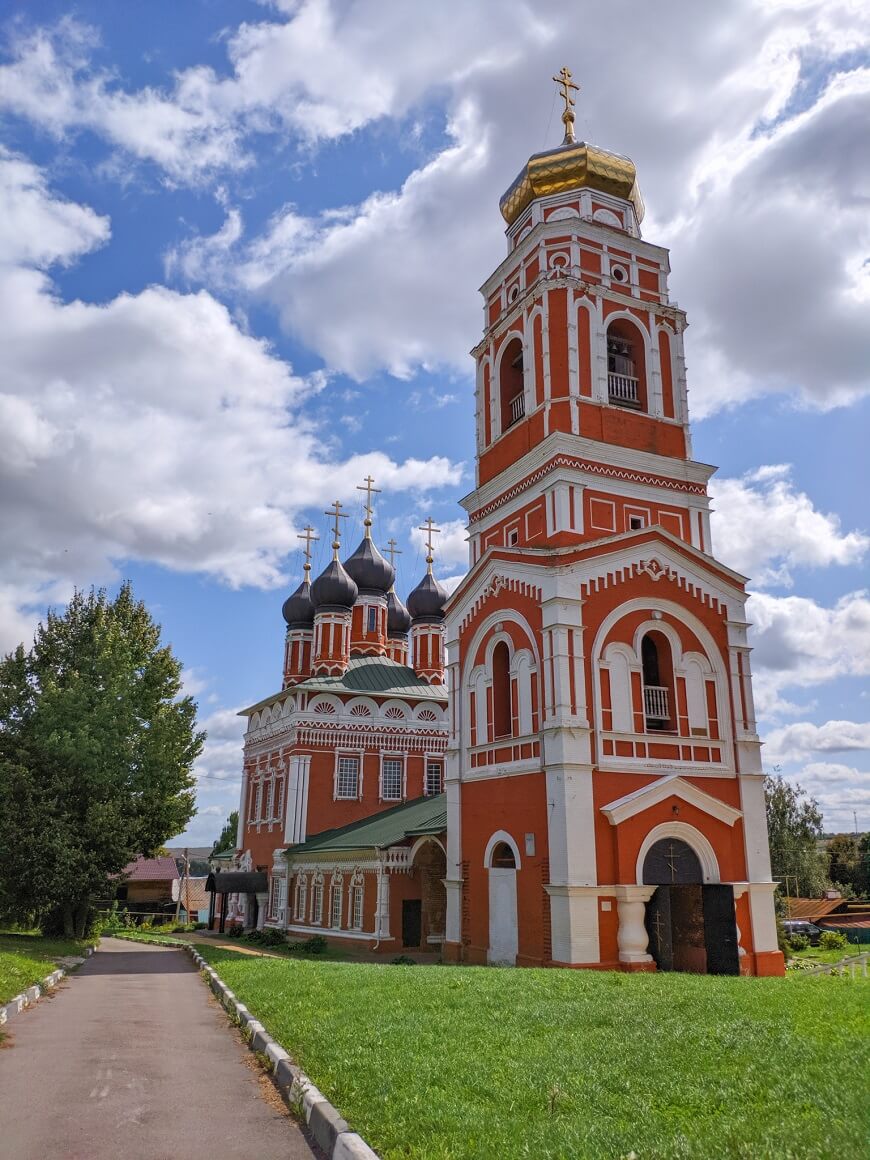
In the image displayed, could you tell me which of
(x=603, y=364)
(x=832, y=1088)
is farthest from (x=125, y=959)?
(x=832, y=1088)

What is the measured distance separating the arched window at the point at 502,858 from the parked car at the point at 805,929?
77.0 ft

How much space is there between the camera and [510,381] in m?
22.8

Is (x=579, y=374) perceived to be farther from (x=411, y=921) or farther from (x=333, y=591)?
(x=333, y=591)

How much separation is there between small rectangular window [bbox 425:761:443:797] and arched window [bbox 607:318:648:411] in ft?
Result: 64.8

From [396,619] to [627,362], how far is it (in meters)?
25.6

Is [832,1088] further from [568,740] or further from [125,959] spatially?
[125,959]

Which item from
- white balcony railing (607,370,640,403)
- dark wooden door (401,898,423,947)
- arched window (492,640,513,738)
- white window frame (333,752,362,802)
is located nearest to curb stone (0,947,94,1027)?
arched window (492,640,513,738)

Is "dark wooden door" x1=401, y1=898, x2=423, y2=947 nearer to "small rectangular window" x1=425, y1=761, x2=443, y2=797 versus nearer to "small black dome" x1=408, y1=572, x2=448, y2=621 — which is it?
"small rectangular window" x1=425, y1=761, x2=443, y2=797

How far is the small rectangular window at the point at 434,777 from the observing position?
36.2m

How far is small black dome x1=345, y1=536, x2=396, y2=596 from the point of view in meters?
41.6

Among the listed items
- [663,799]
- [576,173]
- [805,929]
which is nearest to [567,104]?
[576,173]

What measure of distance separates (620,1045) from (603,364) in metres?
16.2

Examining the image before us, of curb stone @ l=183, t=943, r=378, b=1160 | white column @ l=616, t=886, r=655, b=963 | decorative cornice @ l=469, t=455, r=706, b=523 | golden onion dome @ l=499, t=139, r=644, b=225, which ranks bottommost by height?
curb stone @ l=183, t=943, r=378, b=1160

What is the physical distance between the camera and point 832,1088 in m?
5.45
